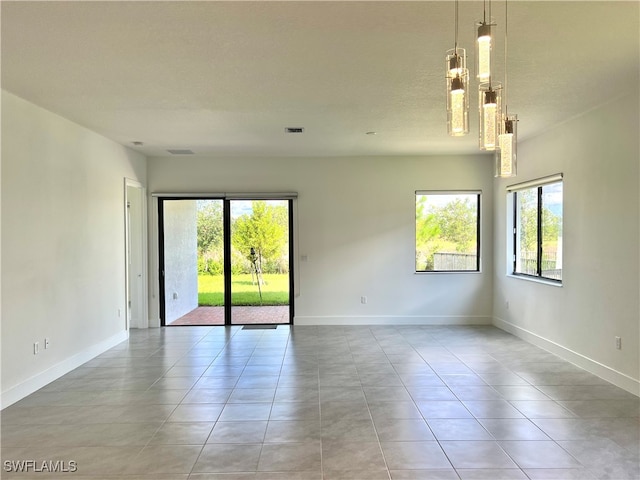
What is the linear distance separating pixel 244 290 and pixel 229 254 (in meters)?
0.63

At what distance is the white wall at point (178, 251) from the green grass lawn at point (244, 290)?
22 centimetres

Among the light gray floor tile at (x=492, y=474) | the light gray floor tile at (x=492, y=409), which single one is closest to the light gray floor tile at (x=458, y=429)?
the light gray floor tile at (x=492, y=409)

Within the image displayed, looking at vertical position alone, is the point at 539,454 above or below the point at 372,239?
below

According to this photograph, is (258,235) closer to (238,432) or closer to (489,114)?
(238,432)

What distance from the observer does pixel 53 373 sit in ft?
13.3

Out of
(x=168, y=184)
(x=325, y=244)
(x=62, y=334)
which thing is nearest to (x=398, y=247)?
(x=325, y=244)

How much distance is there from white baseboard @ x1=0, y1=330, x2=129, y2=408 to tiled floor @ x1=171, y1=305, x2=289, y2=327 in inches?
53.4

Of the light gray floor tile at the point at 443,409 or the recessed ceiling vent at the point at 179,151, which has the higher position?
the recessed ceiling vent at the point at 179,151

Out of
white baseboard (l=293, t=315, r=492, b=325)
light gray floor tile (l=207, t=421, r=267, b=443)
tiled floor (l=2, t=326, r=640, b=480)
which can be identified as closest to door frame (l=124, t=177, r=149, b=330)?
tiled floor (l=2, t=326, r=640, b=480)

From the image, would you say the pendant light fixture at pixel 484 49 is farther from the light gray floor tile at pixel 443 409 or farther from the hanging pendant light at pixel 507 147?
the light gray floor tile at pixel 443 409

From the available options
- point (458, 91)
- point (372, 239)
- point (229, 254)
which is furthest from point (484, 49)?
point (229, 254)

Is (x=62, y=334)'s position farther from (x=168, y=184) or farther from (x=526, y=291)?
(x=526, y=291)

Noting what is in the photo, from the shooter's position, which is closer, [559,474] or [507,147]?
[507,147]

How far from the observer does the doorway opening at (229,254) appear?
6551 mm
